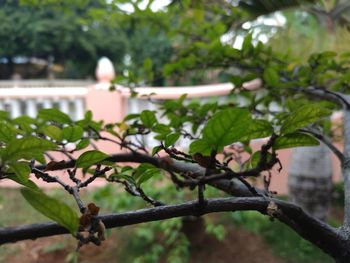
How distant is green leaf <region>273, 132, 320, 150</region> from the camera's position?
38 cm

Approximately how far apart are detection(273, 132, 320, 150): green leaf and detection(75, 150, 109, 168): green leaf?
0.19 metres

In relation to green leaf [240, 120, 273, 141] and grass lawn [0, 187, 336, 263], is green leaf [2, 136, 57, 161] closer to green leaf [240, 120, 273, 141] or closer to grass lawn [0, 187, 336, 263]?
green leaf [240, 120, 273, 141]

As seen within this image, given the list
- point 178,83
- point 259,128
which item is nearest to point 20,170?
point 259,128

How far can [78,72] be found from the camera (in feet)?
38.9

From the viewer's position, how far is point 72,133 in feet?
1.77

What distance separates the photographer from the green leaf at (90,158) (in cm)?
42

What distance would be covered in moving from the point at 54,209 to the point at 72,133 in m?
0.25

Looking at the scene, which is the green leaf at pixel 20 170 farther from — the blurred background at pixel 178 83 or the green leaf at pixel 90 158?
the blurred background at pixel 178 83

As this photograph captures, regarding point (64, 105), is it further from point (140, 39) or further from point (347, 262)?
point (140, 39)

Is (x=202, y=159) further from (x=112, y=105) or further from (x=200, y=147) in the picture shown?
(x=112, y=105)

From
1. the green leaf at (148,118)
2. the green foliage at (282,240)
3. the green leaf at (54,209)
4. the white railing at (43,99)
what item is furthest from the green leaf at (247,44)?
the white railing at (43,99)

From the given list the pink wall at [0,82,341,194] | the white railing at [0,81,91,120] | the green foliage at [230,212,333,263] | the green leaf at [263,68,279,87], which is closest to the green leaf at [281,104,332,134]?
the green leaf at [263,68,279,87]

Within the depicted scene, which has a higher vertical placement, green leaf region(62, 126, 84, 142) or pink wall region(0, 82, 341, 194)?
green leaf region(62, 126, 84, 142)

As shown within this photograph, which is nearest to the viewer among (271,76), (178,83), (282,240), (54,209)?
(54,209)
